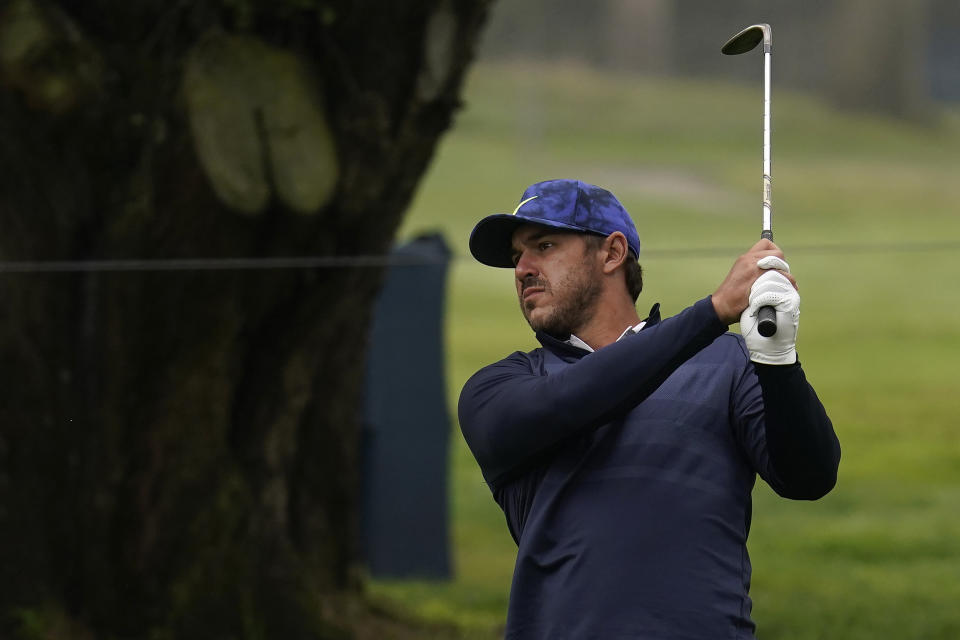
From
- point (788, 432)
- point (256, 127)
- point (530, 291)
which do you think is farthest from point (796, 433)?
point (256, 127)

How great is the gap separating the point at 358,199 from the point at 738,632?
283 cm

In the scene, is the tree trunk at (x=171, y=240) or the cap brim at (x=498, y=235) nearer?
the cap brim at (x=498, y=235)

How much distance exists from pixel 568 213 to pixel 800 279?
24.3 metres

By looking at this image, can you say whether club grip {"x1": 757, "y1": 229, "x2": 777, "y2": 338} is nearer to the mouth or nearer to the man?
the man

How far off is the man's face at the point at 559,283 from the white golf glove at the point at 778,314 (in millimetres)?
466

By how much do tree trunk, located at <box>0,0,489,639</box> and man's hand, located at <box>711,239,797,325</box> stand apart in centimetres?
265

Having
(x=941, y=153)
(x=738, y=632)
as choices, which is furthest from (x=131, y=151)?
(x=941, y=153)

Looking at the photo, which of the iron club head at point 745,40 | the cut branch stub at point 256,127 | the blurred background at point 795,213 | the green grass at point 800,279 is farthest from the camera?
the blurred background at point 795,213

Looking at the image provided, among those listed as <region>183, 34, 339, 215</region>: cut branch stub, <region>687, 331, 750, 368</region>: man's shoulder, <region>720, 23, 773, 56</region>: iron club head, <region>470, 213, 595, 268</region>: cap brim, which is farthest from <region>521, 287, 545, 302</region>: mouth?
<region>183, 34, 339, 215</region>: cut branch stub

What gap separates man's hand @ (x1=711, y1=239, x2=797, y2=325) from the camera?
2.49 meters

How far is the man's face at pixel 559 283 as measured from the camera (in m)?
2.89

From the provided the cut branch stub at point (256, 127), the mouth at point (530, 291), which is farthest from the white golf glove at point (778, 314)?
the cut branch stub at point (256, 127)

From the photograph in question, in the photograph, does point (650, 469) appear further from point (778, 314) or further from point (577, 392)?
point (778, 314)

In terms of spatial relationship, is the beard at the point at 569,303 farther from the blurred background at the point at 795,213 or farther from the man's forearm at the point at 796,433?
the blurred background at the point at 795,213
